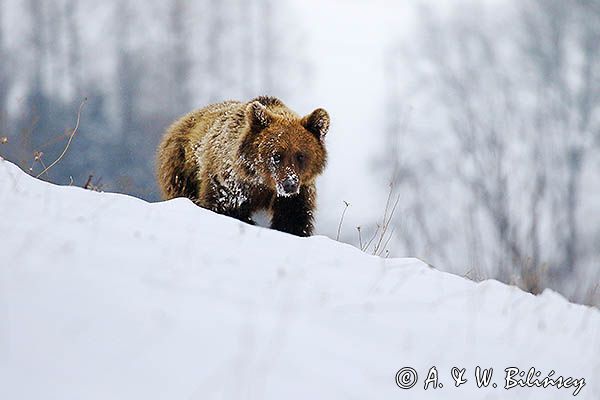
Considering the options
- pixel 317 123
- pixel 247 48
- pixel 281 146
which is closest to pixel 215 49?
pixel 247 48

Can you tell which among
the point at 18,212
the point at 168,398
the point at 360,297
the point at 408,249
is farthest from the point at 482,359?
the point at 408,249

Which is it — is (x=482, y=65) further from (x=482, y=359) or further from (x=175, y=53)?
(x=482, y=359)

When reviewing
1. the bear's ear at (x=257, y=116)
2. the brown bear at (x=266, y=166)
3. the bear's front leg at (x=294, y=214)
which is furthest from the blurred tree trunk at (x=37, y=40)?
the bear's front leg at (x=294, y=214)

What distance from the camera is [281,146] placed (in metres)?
8.30

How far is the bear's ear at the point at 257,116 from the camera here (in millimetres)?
8344

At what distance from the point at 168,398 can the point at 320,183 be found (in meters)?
19.1

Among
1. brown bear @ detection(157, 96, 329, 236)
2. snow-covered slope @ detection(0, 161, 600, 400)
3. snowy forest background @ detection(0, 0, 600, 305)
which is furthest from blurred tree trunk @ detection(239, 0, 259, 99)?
snow-covered slope @ detection(0, 161, 600, 400)

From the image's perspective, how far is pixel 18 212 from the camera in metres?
4.66

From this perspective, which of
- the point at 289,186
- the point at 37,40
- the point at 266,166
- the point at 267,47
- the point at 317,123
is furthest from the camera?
the point at 37,40

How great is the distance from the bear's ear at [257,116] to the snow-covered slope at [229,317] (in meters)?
3.03

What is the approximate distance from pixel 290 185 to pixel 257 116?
2.71 feet

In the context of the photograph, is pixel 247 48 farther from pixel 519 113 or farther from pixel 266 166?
pixel 266 166

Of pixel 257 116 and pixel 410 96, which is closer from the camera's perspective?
pixel 257 116

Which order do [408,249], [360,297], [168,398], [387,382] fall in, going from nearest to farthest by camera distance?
[168,398], [387,382], [360,297], [408,249]
